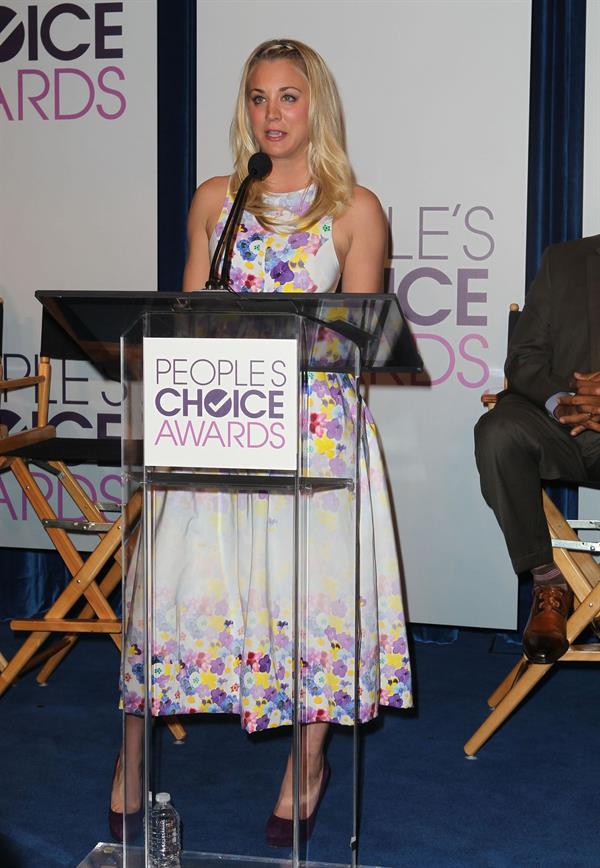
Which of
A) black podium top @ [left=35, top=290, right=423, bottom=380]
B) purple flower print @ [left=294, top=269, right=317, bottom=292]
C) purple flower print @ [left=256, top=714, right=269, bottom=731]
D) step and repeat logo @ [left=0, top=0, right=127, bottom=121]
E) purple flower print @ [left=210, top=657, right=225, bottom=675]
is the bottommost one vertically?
purple flower print @ [left=256, top=714, right=269, bottom=731]

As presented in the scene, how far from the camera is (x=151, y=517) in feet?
6.27

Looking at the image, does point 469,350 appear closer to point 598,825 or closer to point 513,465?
point 513,465

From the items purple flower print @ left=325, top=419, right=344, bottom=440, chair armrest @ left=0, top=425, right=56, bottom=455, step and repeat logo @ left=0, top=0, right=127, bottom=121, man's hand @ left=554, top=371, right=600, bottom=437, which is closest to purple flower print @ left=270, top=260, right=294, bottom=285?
purple flower print @ left=325, top=419, right=344, bottom=440

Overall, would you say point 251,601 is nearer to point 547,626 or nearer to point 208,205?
point 208,205

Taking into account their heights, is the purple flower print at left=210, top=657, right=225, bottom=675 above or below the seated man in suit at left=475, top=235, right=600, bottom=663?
below

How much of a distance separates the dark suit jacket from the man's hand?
137 millimetres

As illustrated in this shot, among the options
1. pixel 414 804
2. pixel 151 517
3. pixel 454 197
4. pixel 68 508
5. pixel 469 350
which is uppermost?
pixel 454 197

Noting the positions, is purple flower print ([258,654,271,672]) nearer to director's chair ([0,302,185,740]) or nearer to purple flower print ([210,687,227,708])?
purple flower print ([210,687,227,708])

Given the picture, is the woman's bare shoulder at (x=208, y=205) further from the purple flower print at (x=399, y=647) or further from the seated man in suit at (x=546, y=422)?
the purple flower print at (x=399, y=647)

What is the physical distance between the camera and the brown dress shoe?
3.04 metres

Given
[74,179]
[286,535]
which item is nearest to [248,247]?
[286,535]

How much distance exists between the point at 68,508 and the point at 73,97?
1.64 metres

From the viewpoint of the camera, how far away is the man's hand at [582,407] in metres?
3.22

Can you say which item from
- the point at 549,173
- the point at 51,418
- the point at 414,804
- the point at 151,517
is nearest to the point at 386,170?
the point at 549,173
